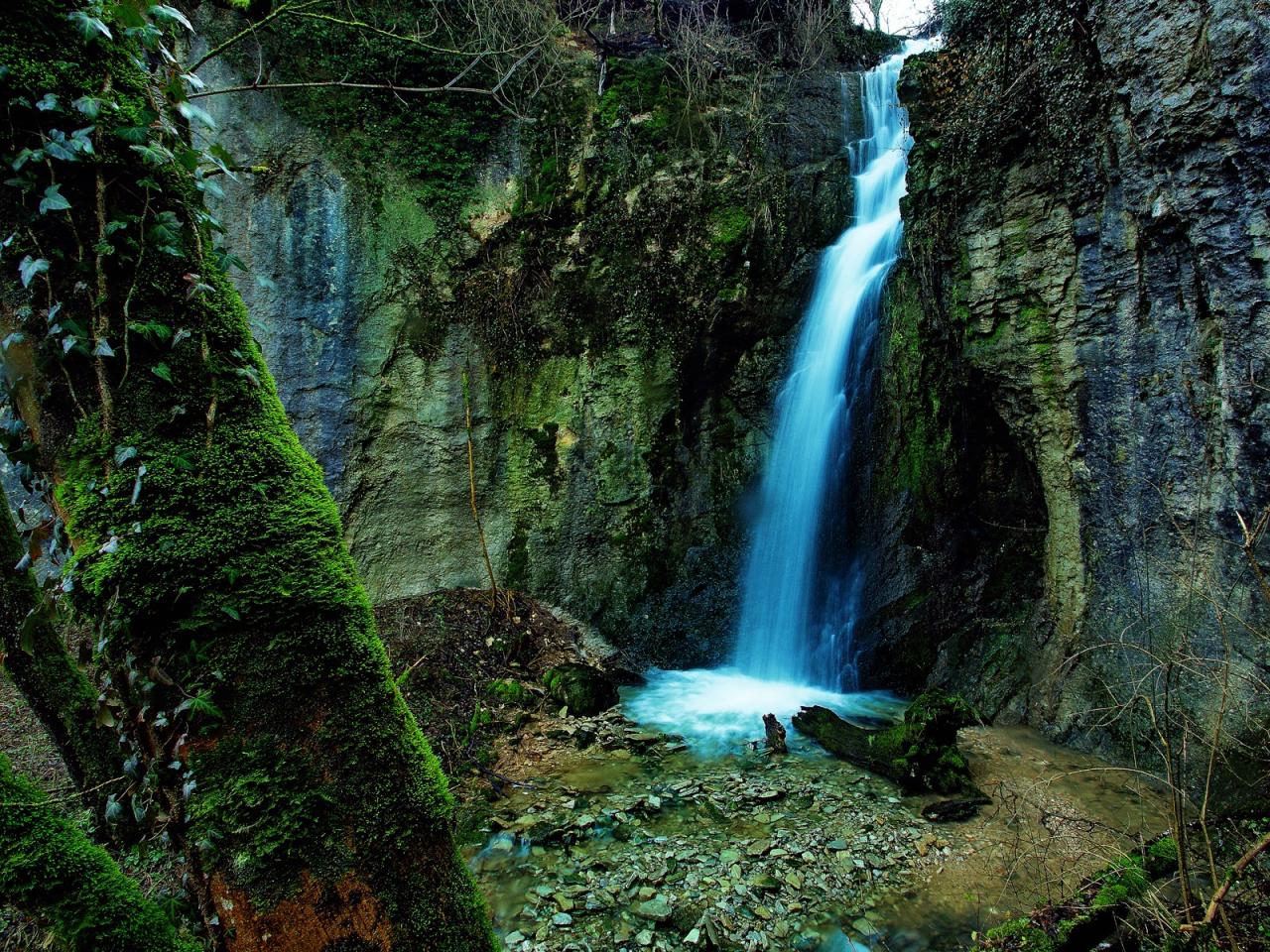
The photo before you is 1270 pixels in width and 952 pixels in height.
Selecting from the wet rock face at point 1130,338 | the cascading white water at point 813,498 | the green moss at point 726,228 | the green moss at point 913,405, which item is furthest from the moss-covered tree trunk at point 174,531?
the green moss at point 726,228

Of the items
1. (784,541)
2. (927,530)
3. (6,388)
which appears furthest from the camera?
A: (784,541)

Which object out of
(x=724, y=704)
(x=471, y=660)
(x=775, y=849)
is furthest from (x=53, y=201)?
(x=724, y=704)

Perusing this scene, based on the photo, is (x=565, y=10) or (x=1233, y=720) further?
(x=565, y=10)

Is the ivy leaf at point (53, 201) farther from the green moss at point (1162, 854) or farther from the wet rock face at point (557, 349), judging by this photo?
the wet rock face at point (557, 349)

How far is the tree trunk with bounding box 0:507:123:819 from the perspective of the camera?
169cm

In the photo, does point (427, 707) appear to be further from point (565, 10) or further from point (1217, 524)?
point (565, 10)

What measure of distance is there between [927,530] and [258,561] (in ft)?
24.4

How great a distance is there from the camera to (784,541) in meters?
8.41

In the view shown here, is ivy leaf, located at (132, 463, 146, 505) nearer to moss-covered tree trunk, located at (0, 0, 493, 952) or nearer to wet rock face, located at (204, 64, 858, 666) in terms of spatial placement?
moss-covered tree trunk, located at (0, 0, 493, 952)

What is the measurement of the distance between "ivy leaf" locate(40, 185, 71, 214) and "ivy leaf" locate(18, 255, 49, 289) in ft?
0.32

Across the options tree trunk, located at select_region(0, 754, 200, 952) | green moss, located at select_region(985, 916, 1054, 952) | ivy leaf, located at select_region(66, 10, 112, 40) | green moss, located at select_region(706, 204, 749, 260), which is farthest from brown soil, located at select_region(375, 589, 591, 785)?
green moss, located at select_region(706, 204, 749, 260)

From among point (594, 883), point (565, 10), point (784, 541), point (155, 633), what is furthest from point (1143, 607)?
point (565, 10)

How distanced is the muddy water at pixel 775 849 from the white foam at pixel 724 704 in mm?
461

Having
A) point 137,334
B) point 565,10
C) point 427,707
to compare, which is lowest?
point 427,707
